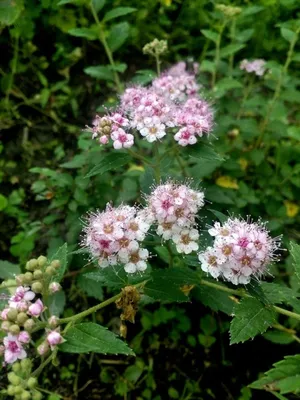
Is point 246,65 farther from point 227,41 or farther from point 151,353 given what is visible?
point 151,353

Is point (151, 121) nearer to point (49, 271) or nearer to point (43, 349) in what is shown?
point (49, 271)

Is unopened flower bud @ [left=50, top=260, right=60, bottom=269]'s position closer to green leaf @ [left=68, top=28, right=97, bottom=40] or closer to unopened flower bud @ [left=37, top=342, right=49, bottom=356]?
unopened flower bud @ [left=37, top=342, right=49, bottom=356]

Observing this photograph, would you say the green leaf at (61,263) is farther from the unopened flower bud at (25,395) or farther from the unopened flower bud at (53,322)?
the unopened flower bud at (25,395)

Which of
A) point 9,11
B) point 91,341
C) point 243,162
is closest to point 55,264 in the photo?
point 91,341

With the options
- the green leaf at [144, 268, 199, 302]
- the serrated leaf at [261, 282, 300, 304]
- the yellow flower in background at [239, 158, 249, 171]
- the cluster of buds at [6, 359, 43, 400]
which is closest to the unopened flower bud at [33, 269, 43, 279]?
the cluster of buds at [6, 359, 43, 400]

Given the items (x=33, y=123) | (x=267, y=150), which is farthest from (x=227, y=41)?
(x=33, y=123)

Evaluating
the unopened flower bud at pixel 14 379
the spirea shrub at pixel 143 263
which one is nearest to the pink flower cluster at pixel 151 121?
the spirea shrub at pixel 143 263
